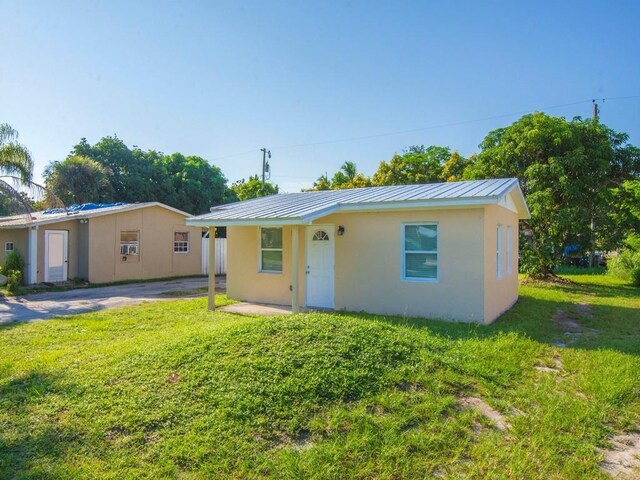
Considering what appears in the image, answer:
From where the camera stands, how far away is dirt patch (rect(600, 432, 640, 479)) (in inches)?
138

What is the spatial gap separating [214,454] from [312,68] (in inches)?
516

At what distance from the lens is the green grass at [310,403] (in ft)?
11.6

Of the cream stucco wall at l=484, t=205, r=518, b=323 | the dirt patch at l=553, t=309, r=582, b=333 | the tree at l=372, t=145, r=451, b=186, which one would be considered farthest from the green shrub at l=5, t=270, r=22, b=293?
the tree at l=372, t=145, r=451, b=186

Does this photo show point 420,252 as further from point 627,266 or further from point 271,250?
point 627,266

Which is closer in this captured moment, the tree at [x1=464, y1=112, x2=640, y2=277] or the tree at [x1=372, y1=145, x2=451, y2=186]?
the tree at [x1=464, y1=112, x2=640, y2=277]

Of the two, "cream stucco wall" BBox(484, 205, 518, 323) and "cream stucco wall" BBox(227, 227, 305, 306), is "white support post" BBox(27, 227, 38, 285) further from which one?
"cream stucco wall" BBox(484, 205, 518, 323)

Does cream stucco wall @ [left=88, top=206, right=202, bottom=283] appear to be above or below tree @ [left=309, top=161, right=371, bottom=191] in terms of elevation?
below

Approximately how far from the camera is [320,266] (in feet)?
35.1

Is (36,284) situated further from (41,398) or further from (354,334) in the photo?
(354,334)

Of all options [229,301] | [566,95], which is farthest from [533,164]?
[229,301]

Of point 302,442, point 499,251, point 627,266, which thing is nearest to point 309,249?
point 499,251

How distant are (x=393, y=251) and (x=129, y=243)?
Answer: 13.6 metres

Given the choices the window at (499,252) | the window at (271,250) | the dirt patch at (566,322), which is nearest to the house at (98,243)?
the window at (271,250)

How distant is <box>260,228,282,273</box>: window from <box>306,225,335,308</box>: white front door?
1.01 m
